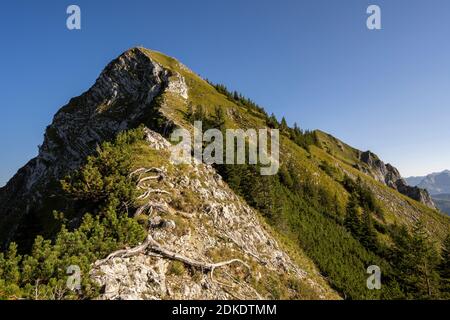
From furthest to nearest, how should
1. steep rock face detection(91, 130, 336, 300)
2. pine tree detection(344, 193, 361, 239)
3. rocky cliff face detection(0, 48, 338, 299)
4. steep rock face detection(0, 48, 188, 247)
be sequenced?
steep rock face detection(0, 48, 188, 247), pine tree detection(344, 193, 361, 239), rocky cliff face detection(0, 48, 338, 299), steep rock face detection(91, 130, 336, 300)

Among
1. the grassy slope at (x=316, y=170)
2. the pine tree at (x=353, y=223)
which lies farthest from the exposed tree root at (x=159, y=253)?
the pine tree at (x=353, y=223)

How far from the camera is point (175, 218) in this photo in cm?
2520

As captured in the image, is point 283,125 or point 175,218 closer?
point 175,218

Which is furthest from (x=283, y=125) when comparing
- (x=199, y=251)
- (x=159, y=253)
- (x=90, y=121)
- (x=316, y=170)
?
(x=159, y=253)

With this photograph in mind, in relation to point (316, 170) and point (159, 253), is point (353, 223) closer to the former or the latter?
point (316, 170)

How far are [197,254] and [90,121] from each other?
95.2 metres

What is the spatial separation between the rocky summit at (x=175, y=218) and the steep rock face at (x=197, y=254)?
0.36 feet

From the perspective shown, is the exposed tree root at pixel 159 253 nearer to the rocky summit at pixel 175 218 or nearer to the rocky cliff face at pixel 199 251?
the rocky summit at pixel 175 218

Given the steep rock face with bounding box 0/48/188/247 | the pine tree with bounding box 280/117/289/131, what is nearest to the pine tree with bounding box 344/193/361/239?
the steep rock face with bounding box 0/48/188/247

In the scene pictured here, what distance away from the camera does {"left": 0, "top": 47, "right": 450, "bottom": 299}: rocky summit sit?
17500mm

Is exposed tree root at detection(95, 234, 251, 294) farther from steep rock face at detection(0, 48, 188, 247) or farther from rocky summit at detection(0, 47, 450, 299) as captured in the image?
steep rock face at detection(0, 48, 188, 247)

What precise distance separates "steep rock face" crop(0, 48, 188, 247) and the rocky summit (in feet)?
Answer: 1.97
